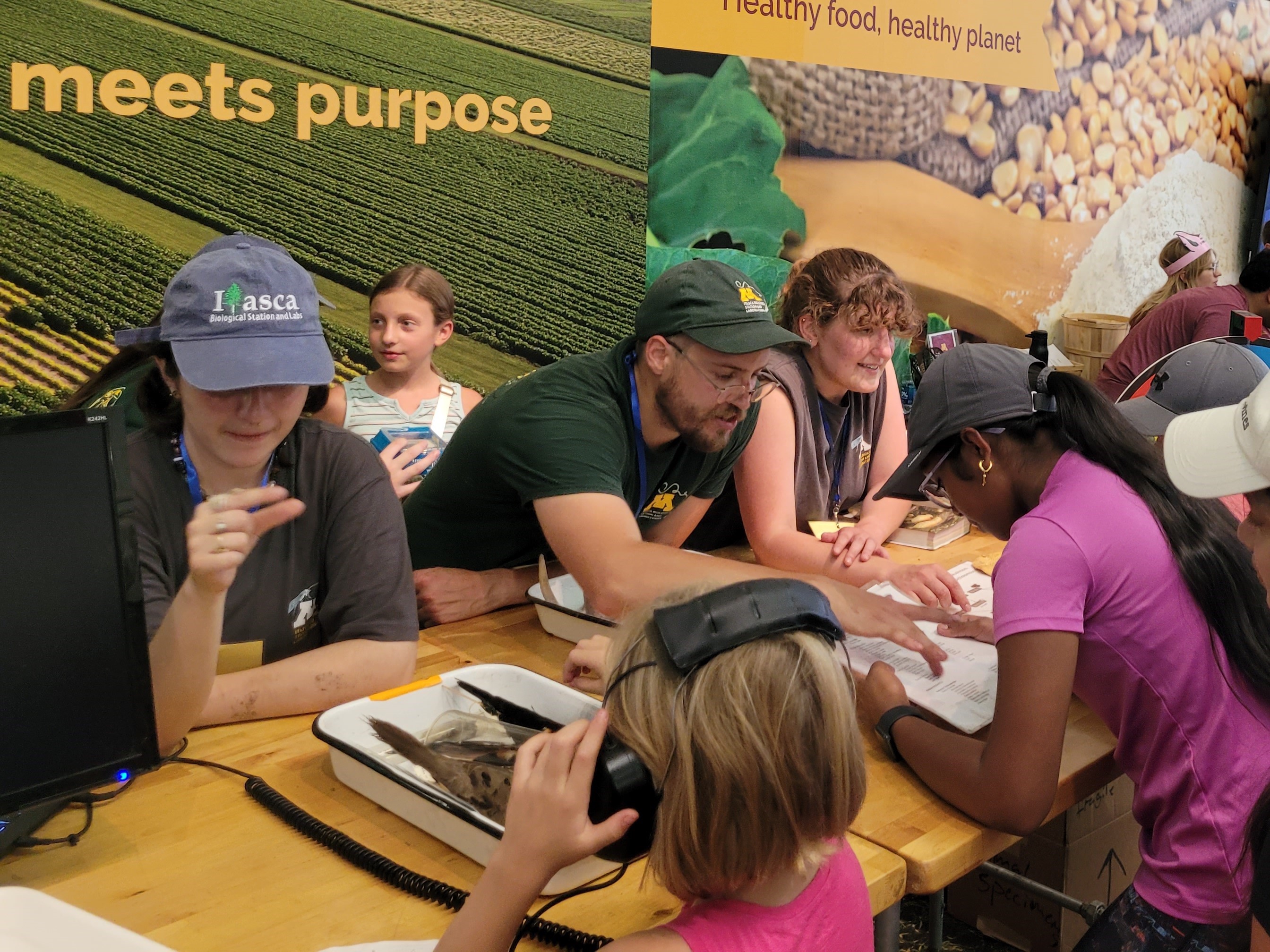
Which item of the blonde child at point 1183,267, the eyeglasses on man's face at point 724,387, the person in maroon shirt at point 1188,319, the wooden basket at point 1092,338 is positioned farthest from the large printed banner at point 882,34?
the eyeglasses on man's face at point 724,387

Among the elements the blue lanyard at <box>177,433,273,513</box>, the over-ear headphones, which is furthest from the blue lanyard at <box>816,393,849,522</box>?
the over-ear headphones

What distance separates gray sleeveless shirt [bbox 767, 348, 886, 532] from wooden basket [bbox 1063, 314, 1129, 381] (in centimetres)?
405

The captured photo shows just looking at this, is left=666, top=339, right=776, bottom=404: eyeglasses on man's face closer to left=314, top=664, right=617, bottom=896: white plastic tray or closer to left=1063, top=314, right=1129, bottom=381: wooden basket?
left=314, top=664, right=617, bottom=896: white plastic tray

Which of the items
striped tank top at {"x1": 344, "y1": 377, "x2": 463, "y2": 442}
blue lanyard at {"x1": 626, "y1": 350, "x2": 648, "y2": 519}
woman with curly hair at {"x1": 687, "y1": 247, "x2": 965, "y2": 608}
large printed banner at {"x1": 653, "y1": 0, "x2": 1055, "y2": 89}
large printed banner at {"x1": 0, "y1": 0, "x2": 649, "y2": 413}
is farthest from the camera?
large printed banner at {"x1": 653, "y1": 0, "x2": 1055, "y2": 89}

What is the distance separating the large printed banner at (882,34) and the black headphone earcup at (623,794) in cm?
404

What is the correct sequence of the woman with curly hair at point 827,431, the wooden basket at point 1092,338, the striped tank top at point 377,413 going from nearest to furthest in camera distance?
the woman with curly hair at point 827,431 → the striped tank top at point 377,413 → the wooden basket at point 1092,338

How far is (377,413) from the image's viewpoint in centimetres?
371

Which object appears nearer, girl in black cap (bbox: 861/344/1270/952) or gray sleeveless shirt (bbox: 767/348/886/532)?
girl in black cap (bbox: 861/344/1270/952)

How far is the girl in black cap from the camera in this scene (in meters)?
1.49

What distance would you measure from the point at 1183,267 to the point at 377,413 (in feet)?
14.6

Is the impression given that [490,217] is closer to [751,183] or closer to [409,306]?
[409,306]

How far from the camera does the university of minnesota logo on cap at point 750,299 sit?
2.22 meters

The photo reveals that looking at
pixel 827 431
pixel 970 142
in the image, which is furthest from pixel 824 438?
pixel 970 142

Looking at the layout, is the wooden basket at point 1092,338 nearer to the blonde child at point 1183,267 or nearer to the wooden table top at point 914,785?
the blonde child at point 1183,267
